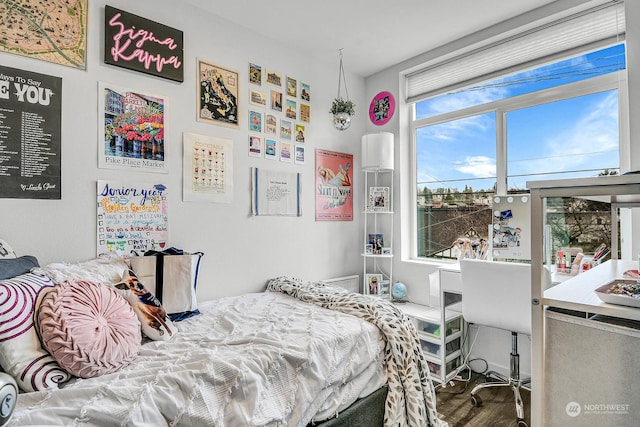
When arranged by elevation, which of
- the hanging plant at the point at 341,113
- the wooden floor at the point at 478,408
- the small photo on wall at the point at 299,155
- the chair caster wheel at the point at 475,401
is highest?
the hanging plant at the point at 341,113

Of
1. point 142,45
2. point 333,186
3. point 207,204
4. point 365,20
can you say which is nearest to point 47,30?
point 142,45

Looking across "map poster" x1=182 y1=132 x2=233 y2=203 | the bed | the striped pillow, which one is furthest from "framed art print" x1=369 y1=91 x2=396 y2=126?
the striped pillow

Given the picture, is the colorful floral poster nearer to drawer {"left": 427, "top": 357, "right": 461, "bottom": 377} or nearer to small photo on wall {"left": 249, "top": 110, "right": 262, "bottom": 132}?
small photo on wall {"left": 249, "top": 110, "right": 262, "bottom": 132}

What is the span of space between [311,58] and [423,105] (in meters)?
1.18

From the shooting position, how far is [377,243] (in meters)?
3.32

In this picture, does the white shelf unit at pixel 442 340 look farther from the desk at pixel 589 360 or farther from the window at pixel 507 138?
the desk at pixel 589 360

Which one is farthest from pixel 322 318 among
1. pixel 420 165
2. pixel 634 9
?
pixel 634 9

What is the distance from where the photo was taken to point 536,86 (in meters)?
2.58

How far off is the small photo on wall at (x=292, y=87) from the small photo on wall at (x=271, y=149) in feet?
1.57

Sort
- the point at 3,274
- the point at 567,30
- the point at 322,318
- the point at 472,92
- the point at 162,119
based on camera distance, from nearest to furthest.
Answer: the point at 3,274
the point at 322,318
the point at 162,119
the point at 567,30
the point at 472,92

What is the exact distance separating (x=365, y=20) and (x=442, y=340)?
8.05ft

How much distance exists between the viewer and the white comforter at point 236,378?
1030mm

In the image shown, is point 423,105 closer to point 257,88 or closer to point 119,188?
point 257,88

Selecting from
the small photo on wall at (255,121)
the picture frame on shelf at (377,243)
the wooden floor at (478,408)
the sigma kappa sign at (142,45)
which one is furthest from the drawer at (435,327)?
the sigma kappa sign at (142,45)
